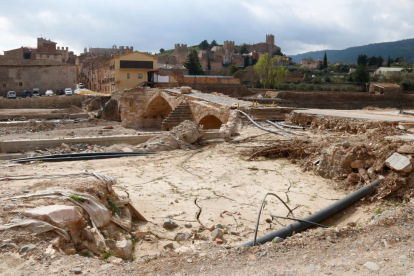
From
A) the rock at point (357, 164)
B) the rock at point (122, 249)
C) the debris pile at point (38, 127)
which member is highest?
the rock at point (357, 164)

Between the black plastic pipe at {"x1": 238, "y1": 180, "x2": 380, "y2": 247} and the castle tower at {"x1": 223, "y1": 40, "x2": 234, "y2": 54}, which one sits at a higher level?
the castle tower at {"x1": 223, "y1": 40, "x2": 234, "y2": 54}

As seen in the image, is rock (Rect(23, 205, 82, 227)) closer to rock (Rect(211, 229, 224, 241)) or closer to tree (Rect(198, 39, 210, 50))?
rock (Rect(211, 229, 224, 241))

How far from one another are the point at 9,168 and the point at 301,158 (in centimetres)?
685

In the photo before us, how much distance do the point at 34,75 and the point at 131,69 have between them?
42.3 feet

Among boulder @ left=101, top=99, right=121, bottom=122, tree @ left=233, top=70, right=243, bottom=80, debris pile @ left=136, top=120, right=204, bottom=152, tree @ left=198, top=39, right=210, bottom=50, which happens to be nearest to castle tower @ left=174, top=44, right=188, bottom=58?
tree @ left=198, top=39, right=210, bottom=50

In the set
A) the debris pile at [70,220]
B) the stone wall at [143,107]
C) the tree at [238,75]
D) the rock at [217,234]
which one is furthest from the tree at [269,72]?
the debris pile at [70,220]

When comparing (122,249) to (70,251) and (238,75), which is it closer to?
Result: (70,251)

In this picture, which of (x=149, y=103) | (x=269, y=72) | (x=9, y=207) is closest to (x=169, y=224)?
(x=9, y=207)

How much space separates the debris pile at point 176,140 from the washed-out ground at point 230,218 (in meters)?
0.53

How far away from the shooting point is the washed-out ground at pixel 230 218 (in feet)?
11.5

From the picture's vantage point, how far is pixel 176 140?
11.3 meters

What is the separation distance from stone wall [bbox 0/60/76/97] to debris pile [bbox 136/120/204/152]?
3708 centimetres

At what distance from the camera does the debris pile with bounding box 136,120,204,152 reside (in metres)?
10.9

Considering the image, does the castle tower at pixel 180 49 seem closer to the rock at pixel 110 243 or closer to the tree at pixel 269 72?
the tree at pixel 269 72
